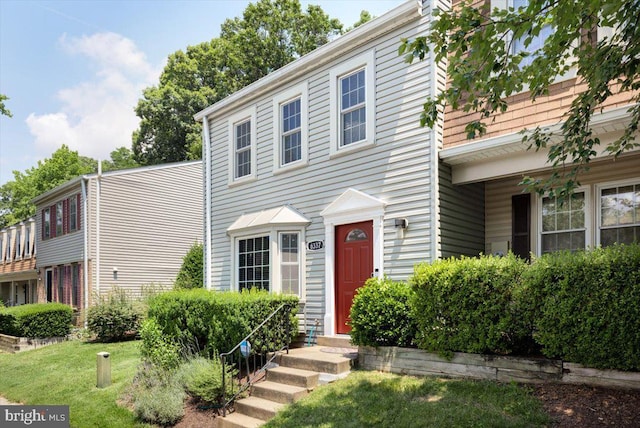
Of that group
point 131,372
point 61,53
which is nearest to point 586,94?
point 131,372

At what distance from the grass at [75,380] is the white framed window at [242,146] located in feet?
16.9

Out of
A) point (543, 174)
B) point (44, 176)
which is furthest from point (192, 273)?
point (44, 176)

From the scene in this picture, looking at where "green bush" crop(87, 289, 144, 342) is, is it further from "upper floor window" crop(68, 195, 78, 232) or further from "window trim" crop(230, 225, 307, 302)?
"window trim" crop(230, 225, 307, 302)

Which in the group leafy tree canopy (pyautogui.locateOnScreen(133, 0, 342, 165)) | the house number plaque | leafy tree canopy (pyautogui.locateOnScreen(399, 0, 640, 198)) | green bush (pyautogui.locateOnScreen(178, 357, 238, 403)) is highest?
leafy tree canopy (pyautogui.locateOnScreen(133, 0, 342, 165))

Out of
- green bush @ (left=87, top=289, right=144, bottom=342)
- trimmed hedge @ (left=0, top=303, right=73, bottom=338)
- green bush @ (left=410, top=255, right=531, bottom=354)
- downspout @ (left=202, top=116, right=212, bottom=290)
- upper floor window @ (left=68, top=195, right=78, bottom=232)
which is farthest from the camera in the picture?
upper floor window @ (left=68, top=195, right=78, bottom=232)

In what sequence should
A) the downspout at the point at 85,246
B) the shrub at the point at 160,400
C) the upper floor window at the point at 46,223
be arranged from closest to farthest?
the shrub at the point at 160,400
the downspout at the point at 85,246
the upper floor window at the point at 46,223

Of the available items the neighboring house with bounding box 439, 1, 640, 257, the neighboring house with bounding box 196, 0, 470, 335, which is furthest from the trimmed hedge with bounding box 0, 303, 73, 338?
the neighboring house with bounding box 439, 1, 640, 257

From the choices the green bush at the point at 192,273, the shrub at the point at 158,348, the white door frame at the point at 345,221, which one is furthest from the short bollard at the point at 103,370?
the green bush at the point at 192,273

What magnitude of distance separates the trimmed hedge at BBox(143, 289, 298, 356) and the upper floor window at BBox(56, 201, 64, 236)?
1334cm

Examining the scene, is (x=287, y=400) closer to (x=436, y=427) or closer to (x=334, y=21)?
(x=436, y=427)

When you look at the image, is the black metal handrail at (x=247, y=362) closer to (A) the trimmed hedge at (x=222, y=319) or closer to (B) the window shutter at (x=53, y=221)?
(A) the trimmed hedge at (x=222, y=319)

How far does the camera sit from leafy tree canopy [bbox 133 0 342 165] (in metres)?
30.9

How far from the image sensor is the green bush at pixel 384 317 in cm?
746

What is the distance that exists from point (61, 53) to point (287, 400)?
14.2 m
